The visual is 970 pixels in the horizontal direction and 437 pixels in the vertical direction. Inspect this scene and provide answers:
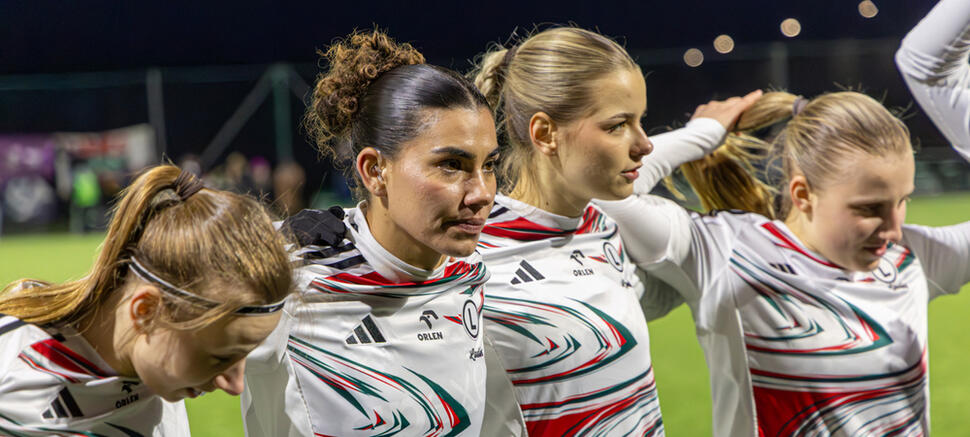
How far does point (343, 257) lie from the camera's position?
2180mm

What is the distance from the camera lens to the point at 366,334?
2.15 meters

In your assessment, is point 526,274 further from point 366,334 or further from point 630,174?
point 366,334

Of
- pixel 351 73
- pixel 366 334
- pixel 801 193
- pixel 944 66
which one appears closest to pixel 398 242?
pixel 366 334

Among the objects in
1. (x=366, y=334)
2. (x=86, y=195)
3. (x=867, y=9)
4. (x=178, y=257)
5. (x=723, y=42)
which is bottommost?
(x=86, y=195)

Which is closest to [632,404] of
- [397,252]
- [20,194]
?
[397,252]

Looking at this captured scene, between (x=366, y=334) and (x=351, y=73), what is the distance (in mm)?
664

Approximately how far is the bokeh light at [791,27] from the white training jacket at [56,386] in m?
20.5

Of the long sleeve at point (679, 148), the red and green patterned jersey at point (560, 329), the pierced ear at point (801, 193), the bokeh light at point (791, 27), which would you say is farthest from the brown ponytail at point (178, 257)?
the bokeh light at point (791, 27)

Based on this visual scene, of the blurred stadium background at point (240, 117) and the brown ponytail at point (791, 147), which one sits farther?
the blurred stadium background at point (240, 117)

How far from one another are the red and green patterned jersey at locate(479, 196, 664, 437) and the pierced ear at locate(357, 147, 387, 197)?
0.48 m

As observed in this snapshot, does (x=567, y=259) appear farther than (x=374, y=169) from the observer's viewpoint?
Yes

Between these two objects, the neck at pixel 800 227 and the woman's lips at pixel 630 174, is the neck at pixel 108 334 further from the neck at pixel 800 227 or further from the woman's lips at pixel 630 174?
the neck at pixel 800 227

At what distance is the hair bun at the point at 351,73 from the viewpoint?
2.26 metres

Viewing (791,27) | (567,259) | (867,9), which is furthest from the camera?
(791,27)
